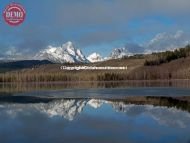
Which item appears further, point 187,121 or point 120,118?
point 120,118

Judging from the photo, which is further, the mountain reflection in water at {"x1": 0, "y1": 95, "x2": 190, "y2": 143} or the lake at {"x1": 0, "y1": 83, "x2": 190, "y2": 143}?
the mountain reflection in water at {"x1": 0, "y1": 95, "x2": 190, "y2": 143}

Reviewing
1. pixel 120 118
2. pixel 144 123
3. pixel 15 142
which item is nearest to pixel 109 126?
pixel 144 123

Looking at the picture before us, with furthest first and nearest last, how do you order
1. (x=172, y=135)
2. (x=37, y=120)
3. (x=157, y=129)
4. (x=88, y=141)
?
(x=37, y=120) → (x=157, y=129) → (x=172, y=135) → (x=88, y=141)

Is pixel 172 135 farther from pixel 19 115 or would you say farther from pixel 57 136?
pixel 19 115

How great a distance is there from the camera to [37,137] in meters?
24.4

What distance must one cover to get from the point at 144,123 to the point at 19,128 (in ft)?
29.0

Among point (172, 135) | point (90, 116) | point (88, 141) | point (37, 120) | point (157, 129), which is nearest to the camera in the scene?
point (88, 141)

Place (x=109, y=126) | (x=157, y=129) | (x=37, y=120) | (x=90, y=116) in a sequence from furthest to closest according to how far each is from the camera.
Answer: (x=90, y=116)
(x=37, y=120)
(x=109, y=126)
(x=157, y=129)

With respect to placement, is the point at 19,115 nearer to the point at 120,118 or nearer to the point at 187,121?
the point at 120,118

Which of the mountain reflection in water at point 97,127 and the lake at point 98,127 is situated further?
the mountain reflection in water at point 97,127

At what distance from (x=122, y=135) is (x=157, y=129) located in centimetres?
324

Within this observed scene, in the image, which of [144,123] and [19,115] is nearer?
[144,123]

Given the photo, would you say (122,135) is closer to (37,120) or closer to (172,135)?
(172,135)

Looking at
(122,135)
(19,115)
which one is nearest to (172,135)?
(122,135)
